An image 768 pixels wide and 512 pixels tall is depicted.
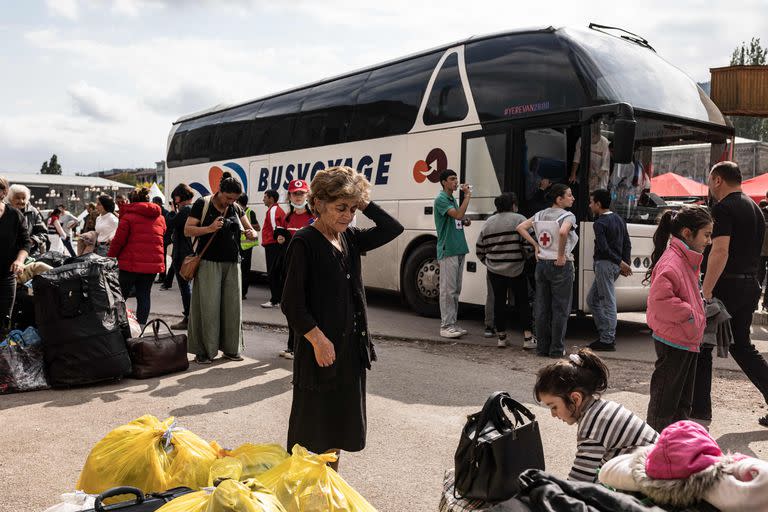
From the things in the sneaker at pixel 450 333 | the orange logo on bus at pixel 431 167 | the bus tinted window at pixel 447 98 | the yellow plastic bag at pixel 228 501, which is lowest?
the sneaker at pixel 450 333

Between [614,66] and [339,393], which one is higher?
[614,66]

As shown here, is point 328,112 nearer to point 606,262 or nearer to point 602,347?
point 606,262

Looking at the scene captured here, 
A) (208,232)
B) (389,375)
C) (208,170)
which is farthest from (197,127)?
(389,375)

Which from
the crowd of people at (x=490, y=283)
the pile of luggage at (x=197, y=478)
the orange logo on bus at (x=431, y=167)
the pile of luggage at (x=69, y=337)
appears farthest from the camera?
the orange logo on bus at (x=431, y=167)

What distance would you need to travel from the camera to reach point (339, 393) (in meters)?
3.34

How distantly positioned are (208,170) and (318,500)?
45.1 feet

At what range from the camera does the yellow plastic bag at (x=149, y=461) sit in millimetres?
3035

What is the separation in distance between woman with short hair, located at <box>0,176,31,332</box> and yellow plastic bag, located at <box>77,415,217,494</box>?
3.61 m

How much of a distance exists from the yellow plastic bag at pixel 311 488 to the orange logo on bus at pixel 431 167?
7589 mm

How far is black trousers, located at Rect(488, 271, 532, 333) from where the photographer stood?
27.1ft

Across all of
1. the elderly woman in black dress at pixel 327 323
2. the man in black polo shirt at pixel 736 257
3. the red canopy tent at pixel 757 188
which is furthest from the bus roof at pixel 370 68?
the red canopy tent at pixel 757 188

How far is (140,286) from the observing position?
26.5 ft

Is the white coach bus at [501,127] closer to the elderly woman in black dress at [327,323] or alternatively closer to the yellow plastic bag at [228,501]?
the elderly woman in black dress at [327,323]

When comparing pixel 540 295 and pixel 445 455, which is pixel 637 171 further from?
pixel 445 455
